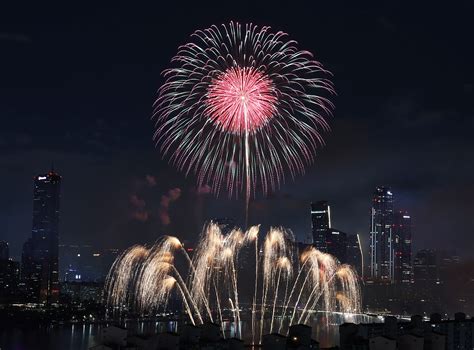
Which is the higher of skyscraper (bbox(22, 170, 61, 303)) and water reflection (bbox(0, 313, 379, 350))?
skyscraper (bbox(22, 170, 61, 303))

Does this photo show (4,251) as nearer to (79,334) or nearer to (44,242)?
(44,242)

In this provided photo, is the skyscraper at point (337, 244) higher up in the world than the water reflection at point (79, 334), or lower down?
higher up

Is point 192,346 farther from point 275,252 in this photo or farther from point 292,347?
point 275,252

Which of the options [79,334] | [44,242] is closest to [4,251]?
[44,242]

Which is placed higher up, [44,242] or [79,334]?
[44,242]

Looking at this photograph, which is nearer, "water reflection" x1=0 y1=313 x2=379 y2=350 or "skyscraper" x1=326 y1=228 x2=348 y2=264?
"water reflection" x1=0 y1=313 x2=379 y2=350

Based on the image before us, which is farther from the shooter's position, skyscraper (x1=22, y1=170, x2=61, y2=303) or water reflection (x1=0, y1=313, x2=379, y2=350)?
skyscraper (x1=22, y1=170, x2=61, y2=303)

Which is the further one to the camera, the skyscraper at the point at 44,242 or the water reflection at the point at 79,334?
the skyscraper at the point at 44,242

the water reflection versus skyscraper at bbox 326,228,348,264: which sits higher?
skyscraper at bbox 326,228,348,264
